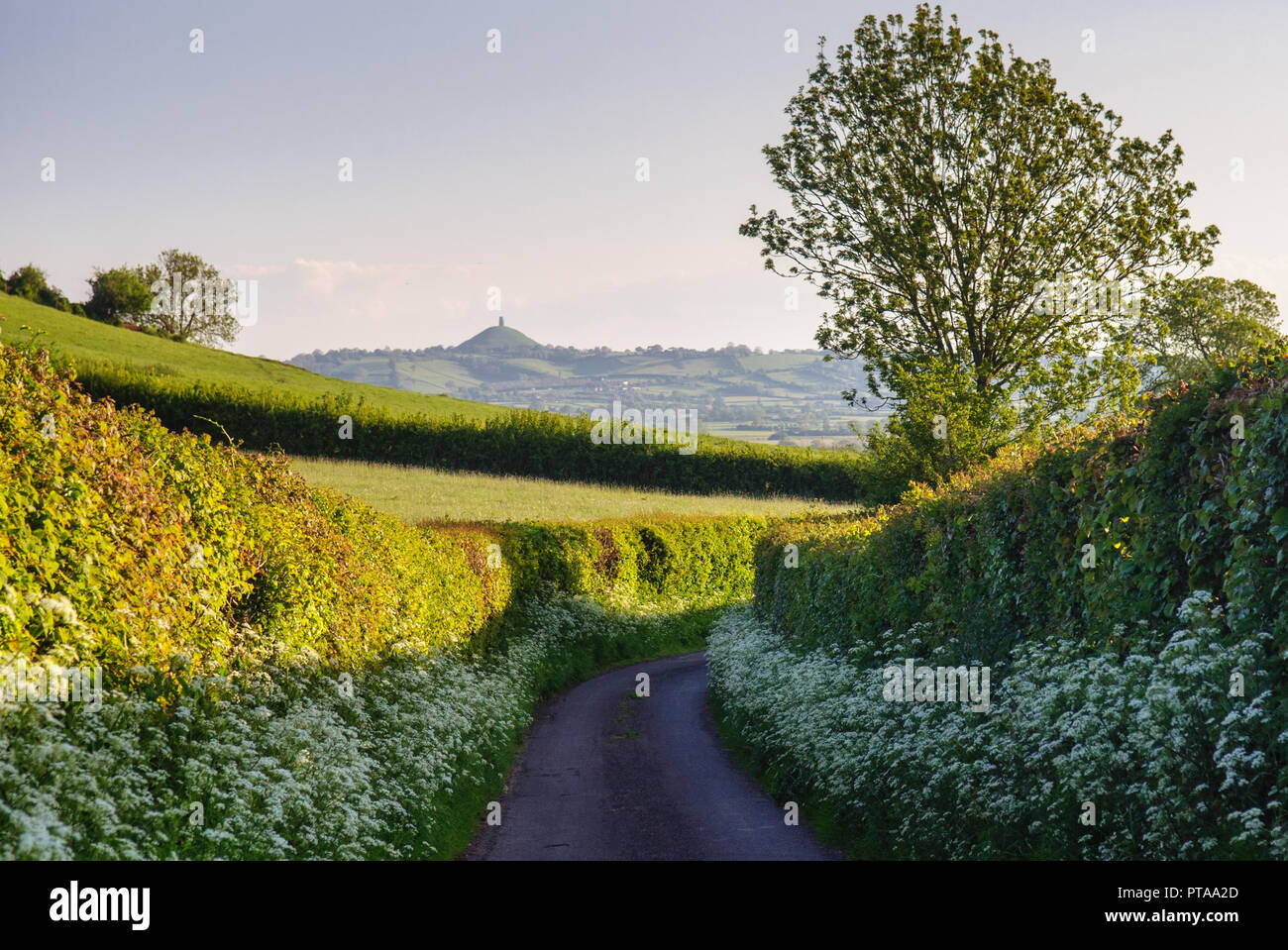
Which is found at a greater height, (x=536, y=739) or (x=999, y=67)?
(x=999, y=67)

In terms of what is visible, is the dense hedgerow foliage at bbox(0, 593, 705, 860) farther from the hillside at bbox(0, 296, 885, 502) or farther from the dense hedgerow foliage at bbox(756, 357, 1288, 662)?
the hillside at bbox(0, 296, 885, 502)

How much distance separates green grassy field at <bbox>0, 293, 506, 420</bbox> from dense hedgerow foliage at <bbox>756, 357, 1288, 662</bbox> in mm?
52970

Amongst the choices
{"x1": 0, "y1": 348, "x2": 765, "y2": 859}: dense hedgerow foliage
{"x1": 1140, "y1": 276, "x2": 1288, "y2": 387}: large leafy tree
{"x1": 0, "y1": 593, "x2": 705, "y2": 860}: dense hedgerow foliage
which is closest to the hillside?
{"x1": 1140, "y1": 276, "x2": 1288, "y2": 387}: large leafy tree

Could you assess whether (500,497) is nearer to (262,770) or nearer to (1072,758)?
(262,770)

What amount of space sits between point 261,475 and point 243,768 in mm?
4953

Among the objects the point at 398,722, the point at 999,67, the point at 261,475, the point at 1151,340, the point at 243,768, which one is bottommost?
the point at 398,722

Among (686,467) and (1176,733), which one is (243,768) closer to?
(1176,733)

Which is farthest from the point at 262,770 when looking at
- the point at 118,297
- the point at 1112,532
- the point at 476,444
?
the point at 118,297

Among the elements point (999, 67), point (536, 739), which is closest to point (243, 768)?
point (536, 739)

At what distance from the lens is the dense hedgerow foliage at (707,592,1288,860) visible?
5.92 m

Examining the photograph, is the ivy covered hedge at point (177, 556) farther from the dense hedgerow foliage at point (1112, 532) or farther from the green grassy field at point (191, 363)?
the green grassy field at point (191, 363)

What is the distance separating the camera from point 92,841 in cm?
596

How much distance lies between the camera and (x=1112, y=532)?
8117 mm

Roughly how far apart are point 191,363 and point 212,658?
237ft
